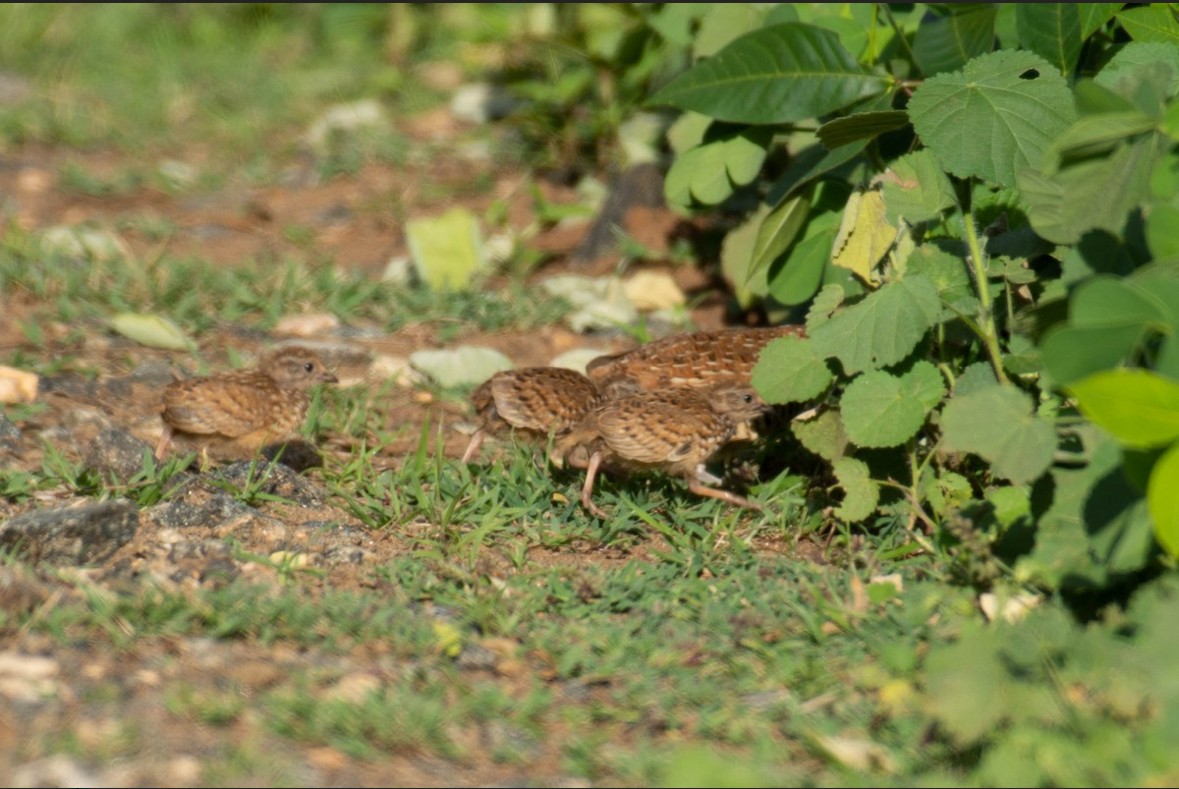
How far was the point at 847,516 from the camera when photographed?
503cm

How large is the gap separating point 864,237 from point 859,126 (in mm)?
498

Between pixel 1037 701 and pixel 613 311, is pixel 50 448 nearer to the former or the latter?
pixel 613 311

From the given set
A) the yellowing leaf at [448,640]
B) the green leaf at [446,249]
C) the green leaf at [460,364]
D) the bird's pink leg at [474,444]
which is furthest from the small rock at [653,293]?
the yellowing leaf at [448,640]

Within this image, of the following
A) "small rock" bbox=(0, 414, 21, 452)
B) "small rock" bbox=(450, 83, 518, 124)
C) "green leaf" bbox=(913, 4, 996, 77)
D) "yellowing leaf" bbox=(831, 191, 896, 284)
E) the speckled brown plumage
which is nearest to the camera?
"yellowing leaf" bbox=(831, 191, 896, 284)

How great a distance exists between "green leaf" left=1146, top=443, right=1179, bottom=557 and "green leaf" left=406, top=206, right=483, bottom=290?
463 centimetres

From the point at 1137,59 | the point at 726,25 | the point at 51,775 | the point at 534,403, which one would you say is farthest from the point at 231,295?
the point at 1137,59

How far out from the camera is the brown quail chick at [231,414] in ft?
18.9

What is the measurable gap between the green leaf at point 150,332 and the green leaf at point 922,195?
3474 millimetres

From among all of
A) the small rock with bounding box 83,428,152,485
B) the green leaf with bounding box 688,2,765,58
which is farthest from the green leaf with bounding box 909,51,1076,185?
the small rock with bounding box 83,428,152,485

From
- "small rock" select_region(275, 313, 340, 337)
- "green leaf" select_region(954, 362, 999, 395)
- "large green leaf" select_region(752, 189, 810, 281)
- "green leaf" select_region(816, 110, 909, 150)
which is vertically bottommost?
"small rock" select_region(275, 313, 340, 337)

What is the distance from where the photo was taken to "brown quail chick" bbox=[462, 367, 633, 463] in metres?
5.73

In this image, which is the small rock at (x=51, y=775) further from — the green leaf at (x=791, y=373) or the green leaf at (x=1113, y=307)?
the green leaf at (x=1113, y=307)

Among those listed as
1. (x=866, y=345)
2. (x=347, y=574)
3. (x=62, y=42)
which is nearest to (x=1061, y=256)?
(x=866, y=345)

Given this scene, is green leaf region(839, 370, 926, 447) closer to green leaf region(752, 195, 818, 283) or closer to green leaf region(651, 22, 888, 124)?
green leaf region(752, 195, 818, 283)
